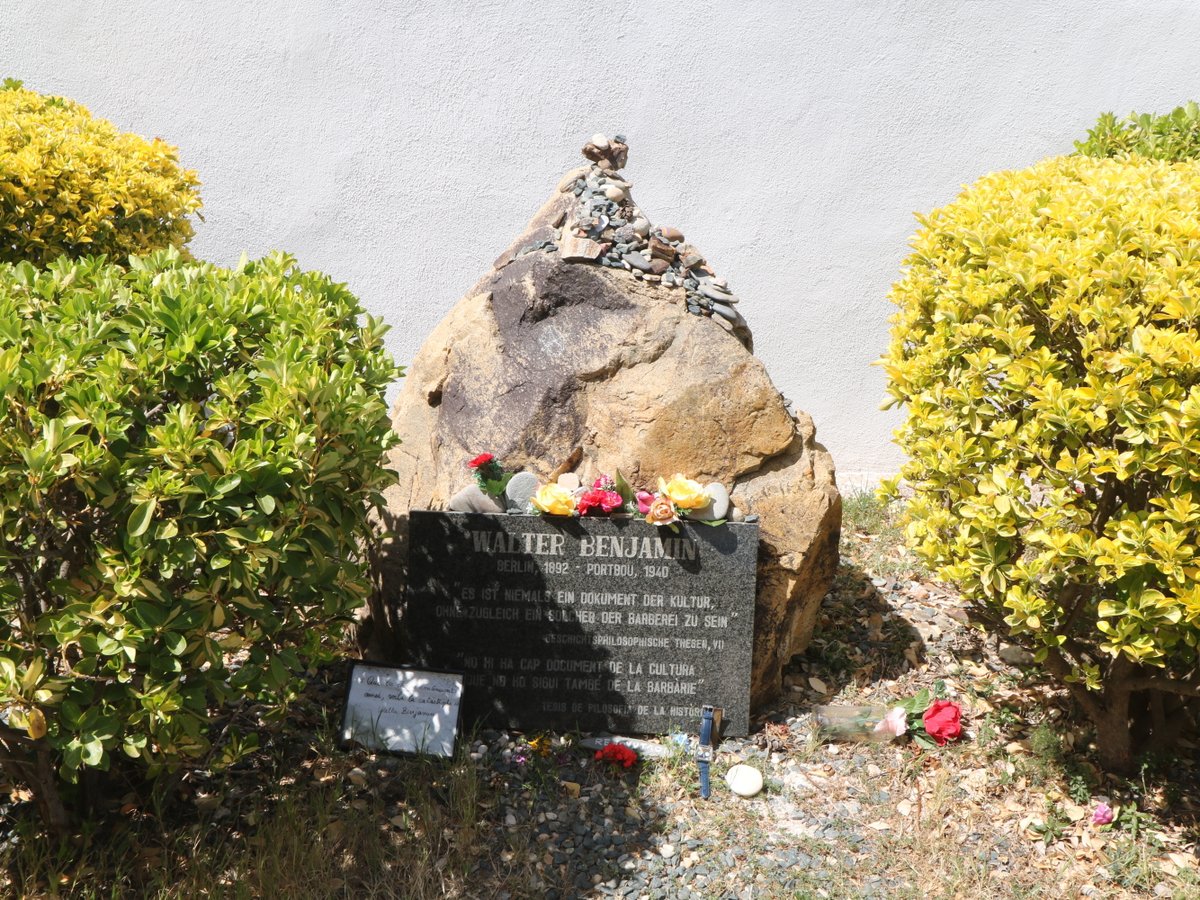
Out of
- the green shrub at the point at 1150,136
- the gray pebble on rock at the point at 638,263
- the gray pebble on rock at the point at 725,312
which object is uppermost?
the green shrub at the point at 1150,136

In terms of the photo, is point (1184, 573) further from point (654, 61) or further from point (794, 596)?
point (654, 61)

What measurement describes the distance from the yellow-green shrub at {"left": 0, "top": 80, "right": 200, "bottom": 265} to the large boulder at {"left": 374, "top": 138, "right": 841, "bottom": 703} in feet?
5.27

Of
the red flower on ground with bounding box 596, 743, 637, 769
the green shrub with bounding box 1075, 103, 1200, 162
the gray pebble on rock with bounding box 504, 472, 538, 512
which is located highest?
the green shrub with bounding box 1075, 103, 1200, 162

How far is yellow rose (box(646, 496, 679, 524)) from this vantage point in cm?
375

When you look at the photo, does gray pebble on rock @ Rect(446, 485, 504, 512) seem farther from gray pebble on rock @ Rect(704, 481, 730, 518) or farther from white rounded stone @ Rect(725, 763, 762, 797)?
white rounded stone @ Rect(725, 763, 762, 797)

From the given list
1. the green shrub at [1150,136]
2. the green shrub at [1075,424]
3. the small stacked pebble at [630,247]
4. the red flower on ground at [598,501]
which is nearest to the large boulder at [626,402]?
the small stacked pebble at [630,247]

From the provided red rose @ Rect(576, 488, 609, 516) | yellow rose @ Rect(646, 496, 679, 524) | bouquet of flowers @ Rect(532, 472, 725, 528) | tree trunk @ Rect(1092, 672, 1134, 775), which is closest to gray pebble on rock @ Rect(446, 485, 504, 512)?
bouquet of flowers @ Rect(532, 472, 725, 528)

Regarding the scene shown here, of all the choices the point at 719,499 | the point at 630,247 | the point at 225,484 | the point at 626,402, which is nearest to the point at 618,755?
the point at 719,499

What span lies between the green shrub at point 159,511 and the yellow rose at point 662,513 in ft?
3.35

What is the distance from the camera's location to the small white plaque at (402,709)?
11.9ft

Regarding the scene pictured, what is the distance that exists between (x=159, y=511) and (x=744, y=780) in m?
2.12

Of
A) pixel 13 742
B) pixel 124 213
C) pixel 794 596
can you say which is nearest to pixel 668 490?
pixel 794 596

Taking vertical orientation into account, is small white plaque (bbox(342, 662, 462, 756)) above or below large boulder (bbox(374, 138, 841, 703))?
below

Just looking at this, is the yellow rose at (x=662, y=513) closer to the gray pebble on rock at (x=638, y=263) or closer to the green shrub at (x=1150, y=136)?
the gray pebble on rock at (x=638, y=263)
